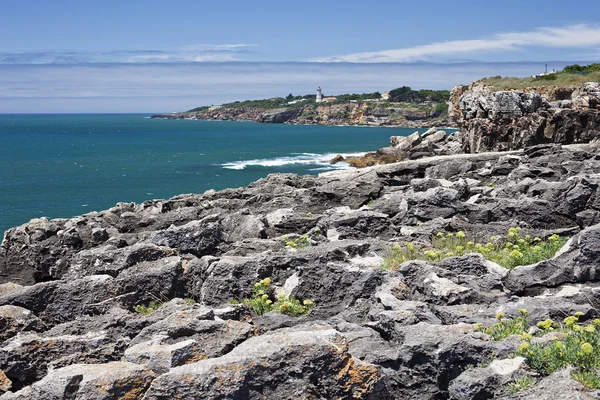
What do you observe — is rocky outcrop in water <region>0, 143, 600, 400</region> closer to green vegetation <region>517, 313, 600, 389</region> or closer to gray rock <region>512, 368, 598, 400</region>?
gray rock <region>512, 368, 598, 400</region>

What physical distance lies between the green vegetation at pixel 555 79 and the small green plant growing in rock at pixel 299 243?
2530 inches

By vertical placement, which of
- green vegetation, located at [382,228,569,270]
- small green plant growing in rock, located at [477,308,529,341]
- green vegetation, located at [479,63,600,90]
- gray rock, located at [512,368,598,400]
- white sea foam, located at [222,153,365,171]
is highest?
green vegetation, located at [479,63,600,90]

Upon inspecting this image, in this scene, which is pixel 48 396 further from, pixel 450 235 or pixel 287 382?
pixel 450 235

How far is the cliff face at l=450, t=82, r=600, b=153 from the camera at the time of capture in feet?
138

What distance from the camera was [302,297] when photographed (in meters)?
10.3

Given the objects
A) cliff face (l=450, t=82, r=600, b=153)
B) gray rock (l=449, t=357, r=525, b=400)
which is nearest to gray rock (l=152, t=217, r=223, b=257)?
gray rock (l=449, t=357, r=525, b=400)

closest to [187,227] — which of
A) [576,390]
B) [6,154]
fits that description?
[576,390]

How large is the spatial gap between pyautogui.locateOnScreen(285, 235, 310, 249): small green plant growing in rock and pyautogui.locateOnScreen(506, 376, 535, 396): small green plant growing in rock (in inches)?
290

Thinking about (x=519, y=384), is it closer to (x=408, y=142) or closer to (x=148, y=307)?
(x=148, y=307)

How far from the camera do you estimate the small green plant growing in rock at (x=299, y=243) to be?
13.5 meters

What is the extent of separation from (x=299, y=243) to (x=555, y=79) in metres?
70.3

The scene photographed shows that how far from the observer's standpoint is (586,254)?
9.59 metres

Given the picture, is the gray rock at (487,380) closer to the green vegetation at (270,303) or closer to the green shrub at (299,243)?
the green vegetation at (270,303)

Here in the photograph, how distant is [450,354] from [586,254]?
153 inches
